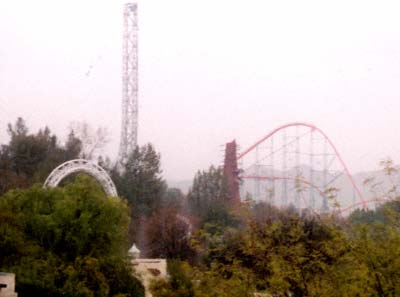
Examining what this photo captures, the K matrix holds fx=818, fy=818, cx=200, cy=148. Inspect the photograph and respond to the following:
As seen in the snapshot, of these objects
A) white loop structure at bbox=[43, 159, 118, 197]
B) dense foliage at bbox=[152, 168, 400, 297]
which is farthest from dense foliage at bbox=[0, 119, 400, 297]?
white loop structure at bbox=[43, 159, 118, 197]

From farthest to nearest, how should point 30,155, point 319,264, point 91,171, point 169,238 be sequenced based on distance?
point 30,155, point 169,238, point 91,171, point 319,264

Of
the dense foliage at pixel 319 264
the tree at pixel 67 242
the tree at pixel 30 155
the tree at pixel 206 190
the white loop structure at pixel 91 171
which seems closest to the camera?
the dense foliage at pixel 319 264

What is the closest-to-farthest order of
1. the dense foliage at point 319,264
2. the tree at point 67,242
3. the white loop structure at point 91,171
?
the dense foliage at point 319,264 → the tree at point 67,242 → the white loop structure at point 91,171

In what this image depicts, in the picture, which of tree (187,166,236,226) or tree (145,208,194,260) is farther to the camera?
tree (187,166,236,226)

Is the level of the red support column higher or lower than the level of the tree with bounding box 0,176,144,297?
higher

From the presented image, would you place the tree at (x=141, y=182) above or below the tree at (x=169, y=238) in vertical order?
above

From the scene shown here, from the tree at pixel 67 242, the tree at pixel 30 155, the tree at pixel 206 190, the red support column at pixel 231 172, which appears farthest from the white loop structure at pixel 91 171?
the red support column at pixel 231 172

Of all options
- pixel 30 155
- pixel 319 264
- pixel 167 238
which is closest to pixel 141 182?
pixel 30 155

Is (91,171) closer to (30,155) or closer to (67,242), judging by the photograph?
(67,242)

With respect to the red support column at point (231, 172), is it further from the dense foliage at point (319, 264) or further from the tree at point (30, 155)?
the dense foliage at point (319, 264)

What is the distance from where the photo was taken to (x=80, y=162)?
26.1 metres

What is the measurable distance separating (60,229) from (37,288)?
2.12 meters

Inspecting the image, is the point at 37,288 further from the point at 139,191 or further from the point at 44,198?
the point at 139,191

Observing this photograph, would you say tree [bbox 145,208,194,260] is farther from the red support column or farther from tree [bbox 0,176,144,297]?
the red support column
